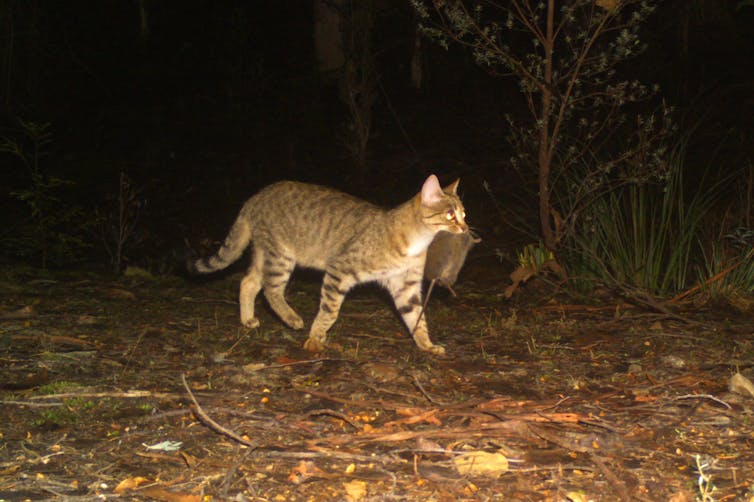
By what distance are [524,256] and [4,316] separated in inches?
173

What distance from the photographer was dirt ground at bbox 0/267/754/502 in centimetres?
316

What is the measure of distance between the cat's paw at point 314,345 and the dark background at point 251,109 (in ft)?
14.7

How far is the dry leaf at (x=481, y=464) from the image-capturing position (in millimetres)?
3244

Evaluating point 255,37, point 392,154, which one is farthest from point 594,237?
point 255,37

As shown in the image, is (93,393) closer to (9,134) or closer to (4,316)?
(4,316)

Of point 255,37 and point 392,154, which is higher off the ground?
point 255,37

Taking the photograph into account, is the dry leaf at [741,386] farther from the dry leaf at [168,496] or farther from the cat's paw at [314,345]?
the dry leaf at [168,496]

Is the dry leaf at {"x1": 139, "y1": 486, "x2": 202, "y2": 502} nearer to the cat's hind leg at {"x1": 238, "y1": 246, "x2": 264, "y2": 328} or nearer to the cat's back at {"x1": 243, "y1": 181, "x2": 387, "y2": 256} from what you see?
the cat's hind leg at {"x1": 238, "y1": 246, "x2": 264, "y2": 328}

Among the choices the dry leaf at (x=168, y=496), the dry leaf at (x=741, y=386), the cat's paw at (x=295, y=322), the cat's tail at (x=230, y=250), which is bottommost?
the cat's paw at (x=295, y=322)

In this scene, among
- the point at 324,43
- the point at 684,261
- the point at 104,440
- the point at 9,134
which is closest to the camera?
the point at 104,440

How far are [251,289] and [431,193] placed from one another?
5.69ft

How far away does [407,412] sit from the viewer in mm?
3951

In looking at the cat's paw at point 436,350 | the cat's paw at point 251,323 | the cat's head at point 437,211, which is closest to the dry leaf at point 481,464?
the cat's paw at point 436,350

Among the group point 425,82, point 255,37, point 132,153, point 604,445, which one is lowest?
point 604,445
